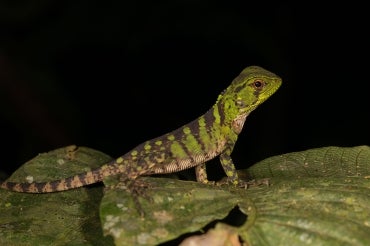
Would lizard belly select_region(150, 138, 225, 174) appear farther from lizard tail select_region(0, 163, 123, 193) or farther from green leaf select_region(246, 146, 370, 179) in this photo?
green leaf select_region(246, 146, 370, 179)

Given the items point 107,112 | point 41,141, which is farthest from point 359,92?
point 41,141

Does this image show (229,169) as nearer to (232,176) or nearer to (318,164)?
(232,176)

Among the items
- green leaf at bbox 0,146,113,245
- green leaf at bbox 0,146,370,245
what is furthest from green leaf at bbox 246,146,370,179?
green leaf at bbox 0,146,113,245

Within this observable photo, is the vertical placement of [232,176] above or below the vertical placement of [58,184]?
below

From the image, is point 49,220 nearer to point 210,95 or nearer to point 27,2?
point 27,2

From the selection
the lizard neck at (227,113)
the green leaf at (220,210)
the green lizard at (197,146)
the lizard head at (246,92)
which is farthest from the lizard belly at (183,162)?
the green leaf at (220,210)

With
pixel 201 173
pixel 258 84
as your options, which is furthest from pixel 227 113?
pixel 201 173

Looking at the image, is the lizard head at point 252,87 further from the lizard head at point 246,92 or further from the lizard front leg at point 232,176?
the lizard front leg at point 232,176

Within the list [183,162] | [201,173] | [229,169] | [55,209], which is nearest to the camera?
[55,209]
